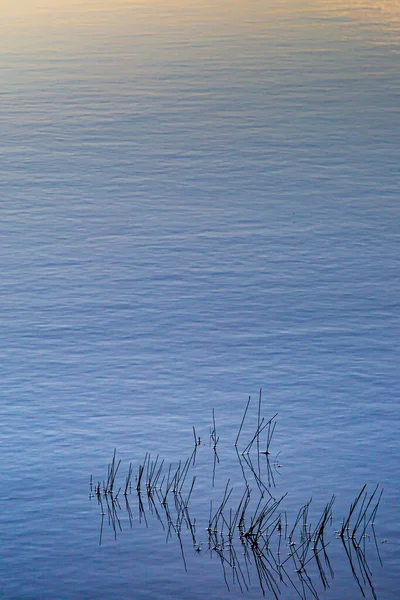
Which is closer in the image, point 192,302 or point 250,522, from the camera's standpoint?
point 250,522

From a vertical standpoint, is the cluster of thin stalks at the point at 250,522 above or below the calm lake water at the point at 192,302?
below

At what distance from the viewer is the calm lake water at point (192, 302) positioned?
602 inches

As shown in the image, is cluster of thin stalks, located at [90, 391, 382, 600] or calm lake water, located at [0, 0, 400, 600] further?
calm lake water, located at [0, 0, 400, 600]

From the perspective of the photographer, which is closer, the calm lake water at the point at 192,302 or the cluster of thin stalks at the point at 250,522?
the cluster of thin stalks at the point at 250,522

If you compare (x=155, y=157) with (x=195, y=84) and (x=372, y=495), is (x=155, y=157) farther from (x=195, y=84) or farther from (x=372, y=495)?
(x=372, y=495)

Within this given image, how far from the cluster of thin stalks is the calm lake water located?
6 centimetres

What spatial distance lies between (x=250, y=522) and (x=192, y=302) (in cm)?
867

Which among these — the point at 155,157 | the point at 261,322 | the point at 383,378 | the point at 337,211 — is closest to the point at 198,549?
the point at 383,378

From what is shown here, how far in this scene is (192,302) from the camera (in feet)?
77.6

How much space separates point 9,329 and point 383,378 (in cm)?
696

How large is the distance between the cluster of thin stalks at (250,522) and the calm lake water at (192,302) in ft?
0.19

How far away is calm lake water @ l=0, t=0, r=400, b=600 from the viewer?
15289 mm

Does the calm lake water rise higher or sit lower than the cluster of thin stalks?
higher

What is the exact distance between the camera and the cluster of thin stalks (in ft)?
47.4
